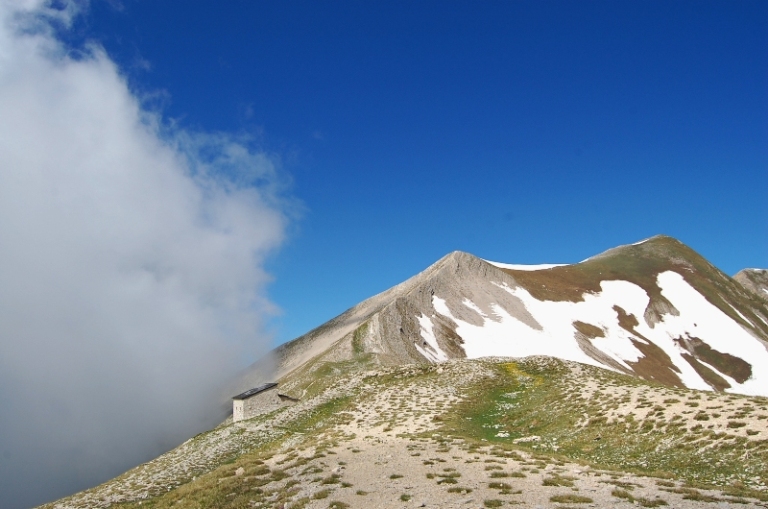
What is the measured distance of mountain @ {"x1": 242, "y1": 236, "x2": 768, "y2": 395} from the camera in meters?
71.8

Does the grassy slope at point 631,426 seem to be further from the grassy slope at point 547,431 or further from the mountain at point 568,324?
the mountain at point 568,324

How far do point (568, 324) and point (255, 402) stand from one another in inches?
2654

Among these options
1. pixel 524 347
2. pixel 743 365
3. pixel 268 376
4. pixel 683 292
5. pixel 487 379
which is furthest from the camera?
pixel 683 292

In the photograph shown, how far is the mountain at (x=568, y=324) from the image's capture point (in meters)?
71.8

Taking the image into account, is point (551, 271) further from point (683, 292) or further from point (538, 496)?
→ point (538, 496)

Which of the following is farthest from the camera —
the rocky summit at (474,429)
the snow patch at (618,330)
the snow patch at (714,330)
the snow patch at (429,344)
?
the snow patch at (714,330)

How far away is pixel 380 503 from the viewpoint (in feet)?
51.6

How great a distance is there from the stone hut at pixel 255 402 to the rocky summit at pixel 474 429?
1.14m

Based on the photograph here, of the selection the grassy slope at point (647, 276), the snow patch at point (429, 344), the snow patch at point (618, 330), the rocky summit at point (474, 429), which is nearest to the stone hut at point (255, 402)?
the rocky summit at point (474, 429)

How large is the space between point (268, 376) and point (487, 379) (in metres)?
49.2

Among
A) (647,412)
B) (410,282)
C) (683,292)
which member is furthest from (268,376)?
(683,292)

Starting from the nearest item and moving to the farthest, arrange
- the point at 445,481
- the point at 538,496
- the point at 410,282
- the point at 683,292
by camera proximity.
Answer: the point at 538,496
the point at 445,481
the point at 410,282
the point at 683,292

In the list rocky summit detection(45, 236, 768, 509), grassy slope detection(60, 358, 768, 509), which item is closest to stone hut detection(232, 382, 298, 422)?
rocky summit detection(45, 236, 768, 509)

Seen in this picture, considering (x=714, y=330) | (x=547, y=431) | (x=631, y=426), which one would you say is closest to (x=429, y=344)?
(x=547, y=431)
